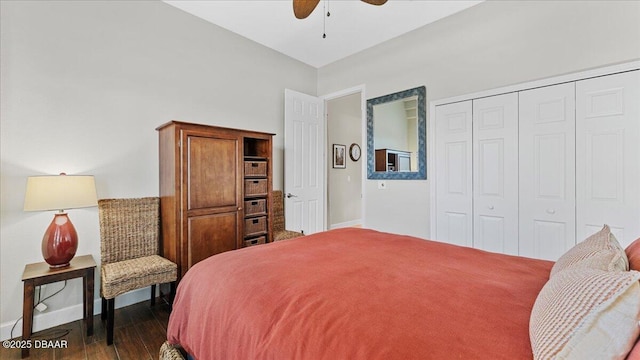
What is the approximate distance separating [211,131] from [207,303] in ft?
6.07

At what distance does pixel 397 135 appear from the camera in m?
3.48

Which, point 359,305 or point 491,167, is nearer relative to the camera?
point 359,305

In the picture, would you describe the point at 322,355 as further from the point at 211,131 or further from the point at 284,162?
the point at 284,162

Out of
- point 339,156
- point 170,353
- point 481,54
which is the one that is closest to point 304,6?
point 481,54

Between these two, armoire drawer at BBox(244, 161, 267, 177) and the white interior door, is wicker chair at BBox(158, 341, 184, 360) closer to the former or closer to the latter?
armoire drawer at BBox(244, 161, 267, 177)

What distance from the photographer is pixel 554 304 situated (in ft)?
2.32

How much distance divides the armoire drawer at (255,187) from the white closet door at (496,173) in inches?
89.4

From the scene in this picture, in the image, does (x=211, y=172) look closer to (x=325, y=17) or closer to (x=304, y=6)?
(x=304, y=6)

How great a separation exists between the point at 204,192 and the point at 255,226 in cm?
74

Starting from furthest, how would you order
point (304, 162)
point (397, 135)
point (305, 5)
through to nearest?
point (304, 162) < point (397, 135) < point (305, 5)

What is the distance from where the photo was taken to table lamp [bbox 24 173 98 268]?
1.97 meters

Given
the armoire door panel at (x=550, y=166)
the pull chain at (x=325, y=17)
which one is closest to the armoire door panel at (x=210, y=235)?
the pull chain at (x=325, y=17)

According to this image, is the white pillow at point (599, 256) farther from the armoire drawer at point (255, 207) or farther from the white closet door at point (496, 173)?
the armoire drawer at point (255, 207)

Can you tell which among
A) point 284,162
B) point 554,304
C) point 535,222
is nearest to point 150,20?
point 284,162
